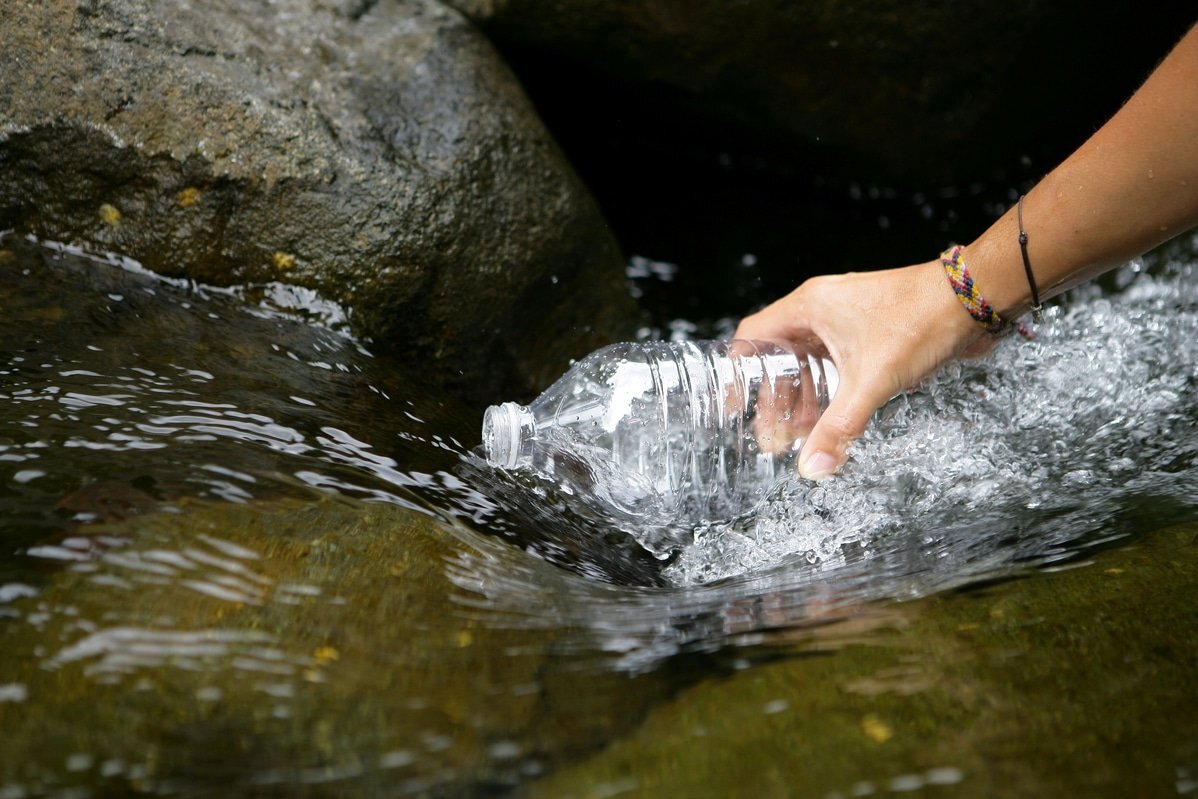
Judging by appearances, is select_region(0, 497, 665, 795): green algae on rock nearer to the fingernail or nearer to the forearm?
the fingernail

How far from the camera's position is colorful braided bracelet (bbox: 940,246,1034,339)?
2.11 m

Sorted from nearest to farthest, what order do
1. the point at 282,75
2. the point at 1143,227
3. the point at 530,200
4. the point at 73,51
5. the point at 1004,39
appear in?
the point at 1143,227 → the point at 73,51 → the point at 282,75 → the point at 530,200 → the point at 1004,39

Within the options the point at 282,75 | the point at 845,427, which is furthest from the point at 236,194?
the point at 845,427

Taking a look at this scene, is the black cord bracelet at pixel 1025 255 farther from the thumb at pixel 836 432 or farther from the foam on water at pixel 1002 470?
the thumb at pixel 836 432

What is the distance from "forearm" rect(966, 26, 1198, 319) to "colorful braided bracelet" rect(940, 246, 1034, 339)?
2 cm

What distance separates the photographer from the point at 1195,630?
1.44 meters

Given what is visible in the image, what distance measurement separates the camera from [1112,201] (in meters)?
1.93

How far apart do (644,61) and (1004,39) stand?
123cm

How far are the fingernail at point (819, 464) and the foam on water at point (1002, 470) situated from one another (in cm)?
11

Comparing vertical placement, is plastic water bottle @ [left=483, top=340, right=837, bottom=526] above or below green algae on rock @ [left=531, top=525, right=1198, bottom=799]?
above

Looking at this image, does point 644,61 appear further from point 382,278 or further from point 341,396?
point 341,396

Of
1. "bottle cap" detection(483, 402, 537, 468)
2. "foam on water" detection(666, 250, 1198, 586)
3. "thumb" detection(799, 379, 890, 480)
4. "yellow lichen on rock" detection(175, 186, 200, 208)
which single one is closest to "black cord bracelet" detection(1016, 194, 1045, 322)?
"foam on water" detection(666, 250, 1198, 586)

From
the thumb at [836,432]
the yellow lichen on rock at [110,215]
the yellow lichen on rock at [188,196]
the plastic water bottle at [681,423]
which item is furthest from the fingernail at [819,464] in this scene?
the yellow lichen on rock at [110,215]

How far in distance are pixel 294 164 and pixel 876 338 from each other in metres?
1.49
